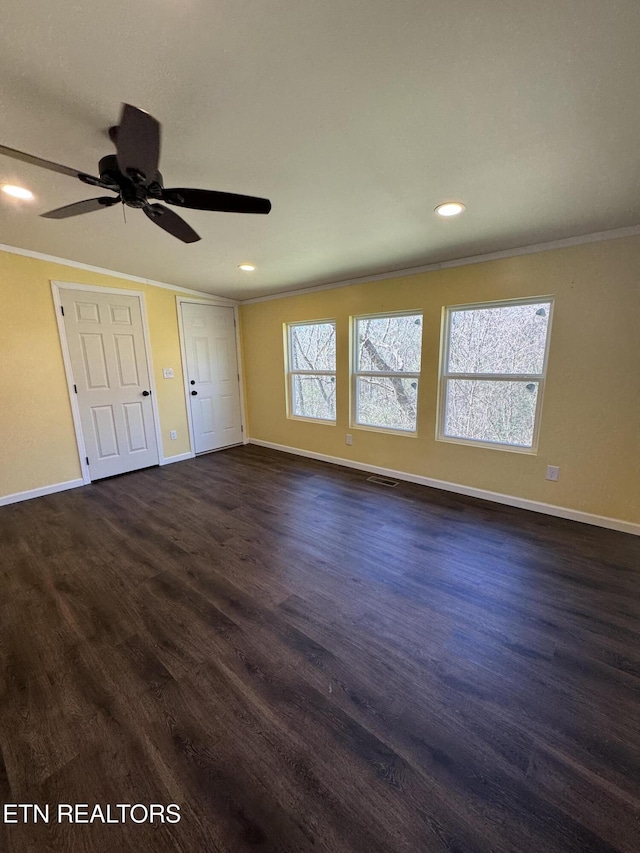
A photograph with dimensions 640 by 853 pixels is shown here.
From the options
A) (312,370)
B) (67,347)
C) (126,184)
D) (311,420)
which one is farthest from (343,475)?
(67,347)

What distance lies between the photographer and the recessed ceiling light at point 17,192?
207 centimetres

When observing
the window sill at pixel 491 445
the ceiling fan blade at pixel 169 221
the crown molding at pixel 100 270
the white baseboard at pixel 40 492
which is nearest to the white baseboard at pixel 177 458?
the white baseboard at pixel 40 492

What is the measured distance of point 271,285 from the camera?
4.23 metres

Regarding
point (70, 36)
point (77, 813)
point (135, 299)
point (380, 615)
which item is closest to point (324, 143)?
point (70, 36)

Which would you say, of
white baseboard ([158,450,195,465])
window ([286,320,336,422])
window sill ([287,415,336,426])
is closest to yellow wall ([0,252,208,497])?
white baseboard ([158,450,195,465])

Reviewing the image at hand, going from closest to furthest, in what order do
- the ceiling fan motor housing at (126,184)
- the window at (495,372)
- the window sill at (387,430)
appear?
the ceiling fan motor housing at (126,184) → the window at (495,372) → the window sill at (387,430)

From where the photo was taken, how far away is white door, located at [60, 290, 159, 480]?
3.67m

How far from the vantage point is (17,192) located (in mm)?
2129

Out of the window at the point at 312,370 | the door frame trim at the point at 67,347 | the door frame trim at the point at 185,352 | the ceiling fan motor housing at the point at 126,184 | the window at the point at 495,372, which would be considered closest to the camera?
the ceiling fan motor housing at the point at 126,184

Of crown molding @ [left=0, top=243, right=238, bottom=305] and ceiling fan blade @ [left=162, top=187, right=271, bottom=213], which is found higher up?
crown molding @ [left=0, top=243, right=238, bottom=305]

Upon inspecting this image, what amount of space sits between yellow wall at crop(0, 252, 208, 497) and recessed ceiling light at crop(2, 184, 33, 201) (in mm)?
1340

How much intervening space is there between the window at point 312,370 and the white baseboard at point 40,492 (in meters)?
2.79

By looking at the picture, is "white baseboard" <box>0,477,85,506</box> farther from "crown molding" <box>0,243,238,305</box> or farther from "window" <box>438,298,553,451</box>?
"window" <box>438,298,553,451</box>

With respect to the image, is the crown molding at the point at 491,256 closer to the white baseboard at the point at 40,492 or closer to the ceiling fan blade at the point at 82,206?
the ceiling fan blade at the point at 82,206
